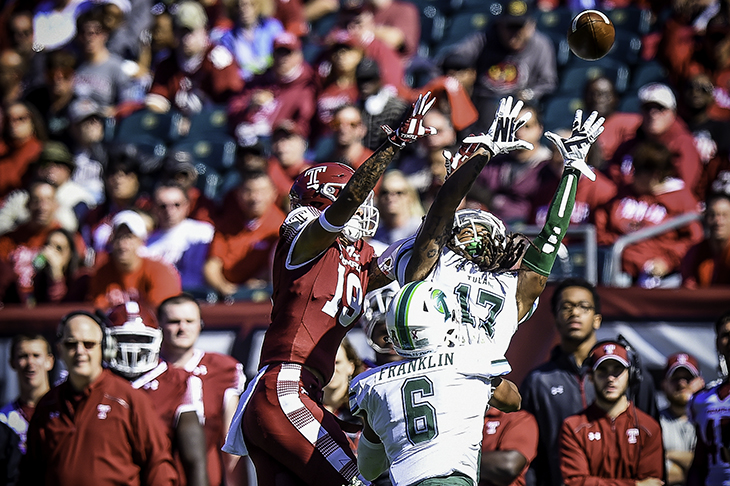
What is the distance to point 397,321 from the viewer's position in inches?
161

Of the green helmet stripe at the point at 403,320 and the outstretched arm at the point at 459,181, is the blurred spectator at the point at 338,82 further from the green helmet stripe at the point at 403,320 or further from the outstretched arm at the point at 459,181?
the green helmet stripe at the point at 403,320

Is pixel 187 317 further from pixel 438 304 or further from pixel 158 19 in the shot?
pixel 158 19

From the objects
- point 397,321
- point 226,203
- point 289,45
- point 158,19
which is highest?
point 158,19

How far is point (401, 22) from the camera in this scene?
36.9 feet

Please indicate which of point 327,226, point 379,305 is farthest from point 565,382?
point 327,226

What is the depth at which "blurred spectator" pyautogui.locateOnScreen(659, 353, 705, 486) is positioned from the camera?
6.31 metres

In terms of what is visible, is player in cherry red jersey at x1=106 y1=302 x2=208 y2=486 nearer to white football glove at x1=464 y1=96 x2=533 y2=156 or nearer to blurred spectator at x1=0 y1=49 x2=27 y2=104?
white football glove at x1=464 y1=96 x2=533 y2=156

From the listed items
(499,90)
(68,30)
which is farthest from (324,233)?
(68,30)

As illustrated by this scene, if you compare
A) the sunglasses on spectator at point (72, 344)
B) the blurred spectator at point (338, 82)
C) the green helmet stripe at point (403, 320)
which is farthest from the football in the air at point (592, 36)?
the blurred spectator at point (338, 82)

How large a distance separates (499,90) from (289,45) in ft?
7.10

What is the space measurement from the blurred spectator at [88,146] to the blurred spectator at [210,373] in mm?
3999

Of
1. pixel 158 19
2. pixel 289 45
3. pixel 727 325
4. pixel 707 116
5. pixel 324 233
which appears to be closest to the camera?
pixel 324 233

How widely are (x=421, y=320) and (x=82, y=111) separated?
7527 mm

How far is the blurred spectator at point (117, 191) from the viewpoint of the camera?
30.6ft
